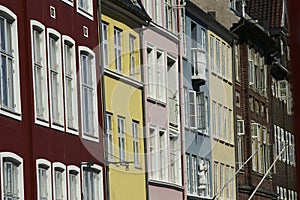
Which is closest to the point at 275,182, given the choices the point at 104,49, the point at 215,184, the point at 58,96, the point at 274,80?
the point at 274,80

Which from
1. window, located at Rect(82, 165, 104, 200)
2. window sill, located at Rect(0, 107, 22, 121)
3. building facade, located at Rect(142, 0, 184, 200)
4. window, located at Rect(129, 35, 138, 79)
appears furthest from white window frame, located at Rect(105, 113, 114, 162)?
window sill, located at Rect(0, 107, 22, 121)

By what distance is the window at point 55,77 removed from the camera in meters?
28.2

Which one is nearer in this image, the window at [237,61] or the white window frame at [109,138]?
the white window frame at [109,138]

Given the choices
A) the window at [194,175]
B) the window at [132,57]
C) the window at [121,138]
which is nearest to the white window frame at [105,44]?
the window at [121,138]

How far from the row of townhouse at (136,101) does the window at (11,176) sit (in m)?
0.04

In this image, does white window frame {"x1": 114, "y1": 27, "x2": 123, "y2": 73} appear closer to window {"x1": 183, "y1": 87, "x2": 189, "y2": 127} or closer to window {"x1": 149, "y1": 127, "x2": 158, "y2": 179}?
window {"x1": 149, "y1": 127, "x2": 158, "y2": 179}

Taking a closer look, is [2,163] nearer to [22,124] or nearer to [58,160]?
[22,124]

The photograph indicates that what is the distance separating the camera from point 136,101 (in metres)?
38.8

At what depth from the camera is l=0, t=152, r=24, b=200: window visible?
922 inches

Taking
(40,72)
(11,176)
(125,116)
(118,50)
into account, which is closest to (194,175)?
(125,116)

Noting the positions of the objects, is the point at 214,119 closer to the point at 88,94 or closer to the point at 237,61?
the point at 237,61

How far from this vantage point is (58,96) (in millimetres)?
28906

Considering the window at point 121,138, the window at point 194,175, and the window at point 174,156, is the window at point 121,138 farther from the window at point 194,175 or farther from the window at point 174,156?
the window at point 194,175

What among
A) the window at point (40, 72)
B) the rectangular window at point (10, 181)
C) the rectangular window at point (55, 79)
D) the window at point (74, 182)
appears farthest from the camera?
the window at point (74, 182)
